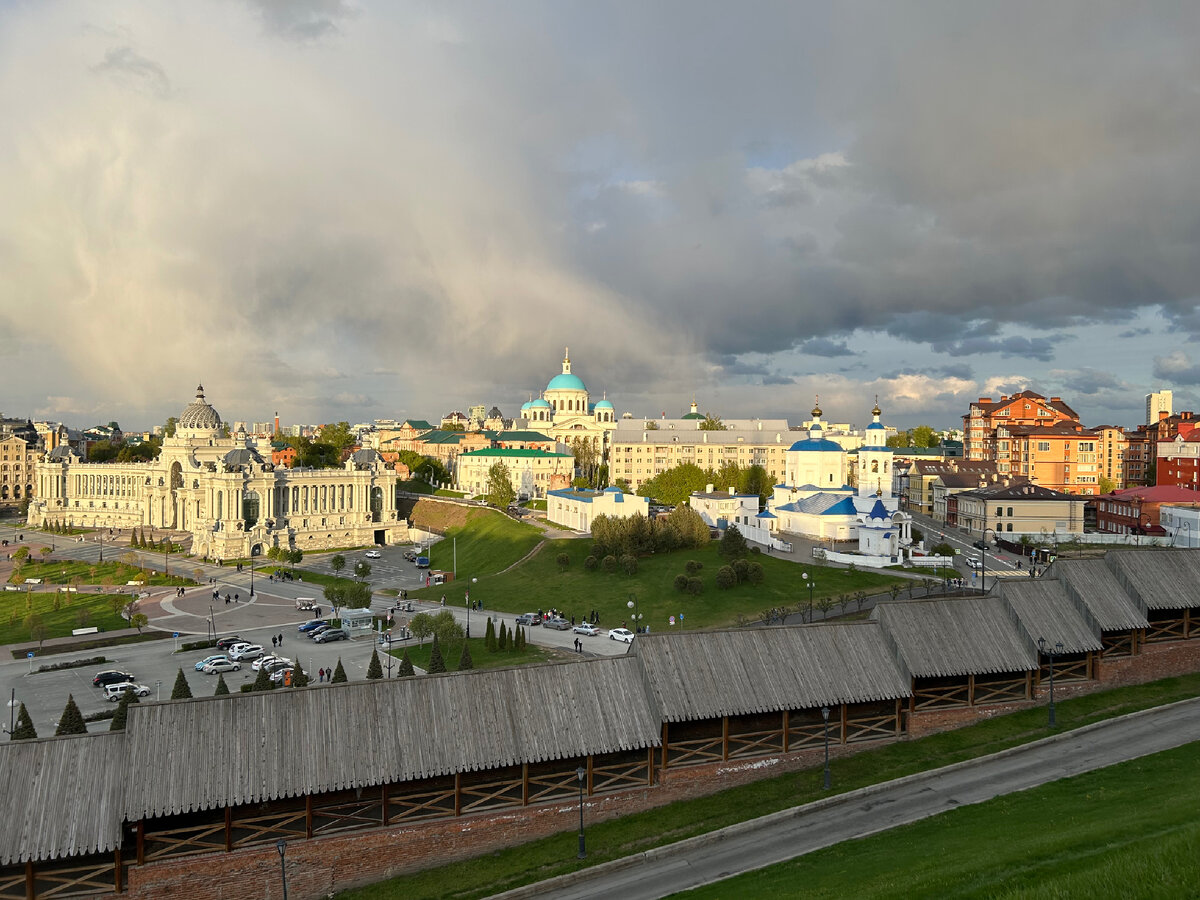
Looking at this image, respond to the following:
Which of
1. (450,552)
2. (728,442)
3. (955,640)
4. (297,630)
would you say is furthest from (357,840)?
(728,442)

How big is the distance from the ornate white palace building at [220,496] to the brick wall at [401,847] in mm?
81803

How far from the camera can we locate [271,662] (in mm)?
47562

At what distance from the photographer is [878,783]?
24344 mm

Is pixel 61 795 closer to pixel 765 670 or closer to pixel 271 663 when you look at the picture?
pixel 765 670

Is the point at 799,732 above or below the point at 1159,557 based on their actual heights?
below

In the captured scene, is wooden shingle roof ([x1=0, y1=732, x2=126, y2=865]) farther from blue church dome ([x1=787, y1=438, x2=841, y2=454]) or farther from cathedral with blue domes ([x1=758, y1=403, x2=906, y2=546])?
blue church dome ([x1=787, y1=438, x2=841, y2=454])

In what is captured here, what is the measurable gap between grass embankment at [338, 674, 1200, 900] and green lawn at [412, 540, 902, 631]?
23.5 meters

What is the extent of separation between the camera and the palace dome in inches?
4973

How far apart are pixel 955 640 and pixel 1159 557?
11551 mm

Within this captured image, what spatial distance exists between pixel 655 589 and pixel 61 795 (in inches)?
1821

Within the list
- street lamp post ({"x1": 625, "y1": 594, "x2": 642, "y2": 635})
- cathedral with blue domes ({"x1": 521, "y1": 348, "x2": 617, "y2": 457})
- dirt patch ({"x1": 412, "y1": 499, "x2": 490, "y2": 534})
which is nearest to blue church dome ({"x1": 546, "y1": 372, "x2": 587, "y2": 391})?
cathedral with blue domes ({"x1": 521, "y1": 348, "x2": 617, "y2": 457})

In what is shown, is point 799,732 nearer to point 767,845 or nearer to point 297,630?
point 767,845

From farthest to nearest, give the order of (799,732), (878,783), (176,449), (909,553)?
(176,449) < (909,553) < (799,732) < (878,783)

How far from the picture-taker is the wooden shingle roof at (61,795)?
1852cm
